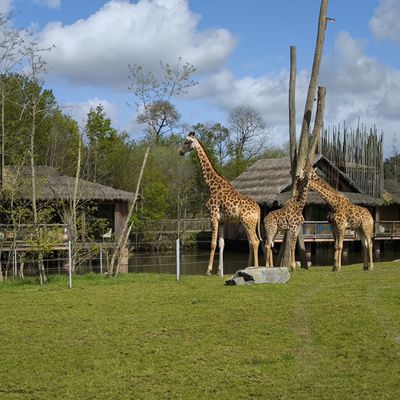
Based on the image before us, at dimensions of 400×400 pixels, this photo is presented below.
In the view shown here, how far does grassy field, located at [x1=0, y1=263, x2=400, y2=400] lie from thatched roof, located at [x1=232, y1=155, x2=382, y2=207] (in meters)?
18.2

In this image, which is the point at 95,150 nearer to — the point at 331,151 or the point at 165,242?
the point at 165,242

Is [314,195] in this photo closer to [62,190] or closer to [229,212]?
[62,190]

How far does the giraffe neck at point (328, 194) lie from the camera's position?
619 inches

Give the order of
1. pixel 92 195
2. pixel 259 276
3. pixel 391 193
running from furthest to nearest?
pixel 391 193 < pixel 92 195 < pixel 259 276

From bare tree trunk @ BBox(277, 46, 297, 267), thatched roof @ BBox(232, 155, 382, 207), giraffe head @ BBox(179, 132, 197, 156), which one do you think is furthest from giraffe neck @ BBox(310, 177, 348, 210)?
thatched roof @ BBox(232, 155, 382, 207)

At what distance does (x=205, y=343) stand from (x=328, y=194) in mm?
9112

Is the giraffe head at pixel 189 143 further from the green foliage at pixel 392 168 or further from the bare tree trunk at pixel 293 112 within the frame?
the green foliage at pixel 392 168

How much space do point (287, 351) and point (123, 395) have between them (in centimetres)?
213

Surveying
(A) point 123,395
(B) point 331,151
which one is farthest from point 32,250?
(B) point 331,151

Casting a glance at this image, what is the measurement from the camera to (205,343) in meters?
7.48

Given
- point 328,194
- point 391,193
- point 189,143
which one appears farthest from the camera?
point 391,193

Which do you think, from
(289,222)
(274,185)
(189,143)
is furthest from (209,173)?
(274,185)

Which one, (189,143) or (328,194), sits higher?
(189,143)

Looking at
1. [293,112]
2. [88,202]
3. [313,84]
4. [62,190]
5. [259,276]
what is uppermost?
[313,84]
